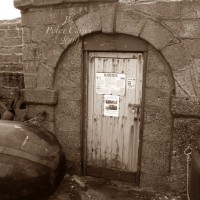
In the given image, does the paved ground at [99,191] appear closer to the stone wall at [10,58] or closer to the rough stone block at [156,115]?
the rough stone block at [156,115]

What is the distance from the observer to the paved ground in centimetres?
444

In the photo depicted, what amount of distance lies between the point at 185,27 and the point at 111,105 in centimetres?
185

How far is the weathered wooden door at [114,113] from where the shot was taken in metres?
4.58

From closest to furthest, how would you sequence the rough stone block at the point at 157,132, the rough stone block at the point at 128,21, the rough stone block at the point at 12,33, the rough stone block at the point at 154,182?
1. the rough stone block at the point at 128,21
2. the rough stone block at the point at 157,132
3. the rough stone block at the point at 154,182
4. the rough stone block at the point at 12,33

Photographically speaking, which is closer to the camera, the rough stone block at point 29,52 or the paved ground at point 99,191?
the paved ground at point 99,191

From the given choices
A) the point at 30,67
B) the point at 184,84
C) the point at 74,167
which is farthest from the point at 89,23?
the point at 74,167

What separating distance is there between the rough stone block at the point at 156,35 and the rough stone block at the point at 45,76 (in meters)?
1.88

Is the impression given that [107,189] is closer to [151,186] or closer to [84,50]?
[151,186]

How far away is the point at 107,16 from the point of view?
4332 mm

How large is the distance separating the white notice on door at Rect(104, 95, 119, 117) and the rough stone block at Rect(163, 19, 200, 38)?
1.54 metres

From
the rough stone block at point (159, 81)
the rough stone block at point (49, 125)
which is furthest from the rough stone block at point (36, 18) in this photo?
the rough stone block at point (159, 81)

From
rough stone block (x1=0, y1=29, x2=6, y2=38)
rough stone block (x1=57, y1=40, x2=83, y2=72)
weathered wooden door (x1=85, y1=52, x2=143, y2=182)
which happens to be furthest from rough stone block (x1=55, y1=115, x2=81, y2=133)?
rough stone block (x1=0, y1=29, x2=6, y2=38)

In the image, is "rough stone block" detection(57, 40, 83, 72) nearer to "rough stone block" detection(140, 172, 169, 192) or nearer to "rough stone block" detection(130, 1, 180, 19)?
"rough stone block" detection(130, 1, 180, 19)

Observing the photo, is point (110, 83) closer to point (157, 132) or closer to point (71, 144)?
point (157, 132)
